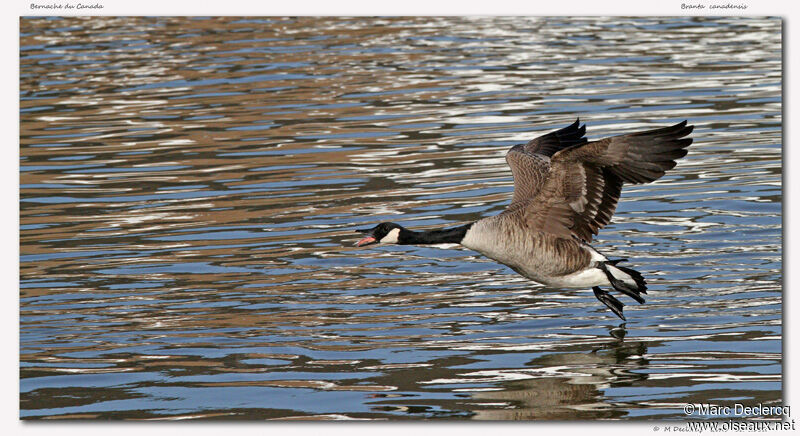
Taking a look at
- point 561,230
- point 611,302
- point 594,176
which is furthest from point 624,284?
point 594,176

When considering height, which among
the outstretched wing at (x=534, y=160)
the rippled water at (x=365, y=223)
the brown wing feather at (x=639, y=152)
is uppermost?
the brown wing feather at (x=639, y=152)

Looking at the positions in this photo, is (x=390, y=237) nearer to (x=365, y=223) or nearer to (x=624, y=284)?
(x=624, y=284)

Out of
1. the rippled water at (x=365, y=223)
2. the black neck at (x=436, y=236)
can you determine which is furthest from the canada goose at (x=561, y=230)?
the rippled water at (x=365, y=223)

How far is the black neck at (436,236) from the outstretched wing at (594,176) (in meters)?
0.47

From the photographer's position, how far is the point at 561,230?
30.4 ft

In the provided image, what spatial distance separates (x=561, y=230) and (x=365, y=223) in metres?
3.17

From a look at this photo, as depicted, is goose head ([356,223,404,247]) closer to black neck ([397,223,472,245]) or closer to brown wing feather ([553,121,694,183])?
black neck ([397,223,472,245])

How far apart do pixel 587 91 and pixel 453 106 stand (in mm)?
2025

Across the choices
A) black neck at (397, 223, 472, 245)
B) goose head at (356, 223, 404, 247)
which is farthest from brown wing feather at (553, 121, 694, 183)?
goose head at (356, 223, 404, 247)

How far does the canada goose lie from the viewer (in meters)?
8.89

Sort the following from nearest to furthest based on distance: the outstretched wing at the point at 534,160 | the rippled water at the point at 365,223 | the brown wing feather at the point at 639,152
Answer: the rippled water at the point at 365,223 → the brown wing feather at the point at 639,152 → the outstretched wing at the point at 534,160

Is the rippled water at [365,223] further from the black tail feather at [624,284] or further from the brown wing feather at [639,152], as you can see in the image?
the brown wing feather at [639,152]

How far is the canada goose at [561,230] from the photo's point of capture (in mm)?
8891

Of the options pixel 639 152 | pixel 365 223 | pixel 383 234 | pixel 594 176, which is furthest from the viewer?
pixel 365 223
